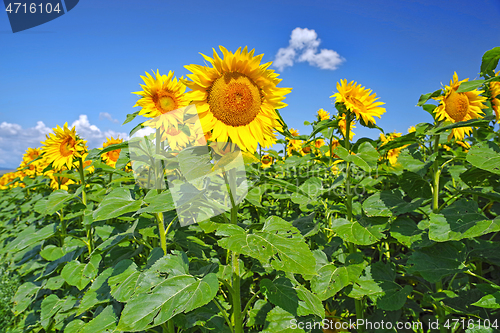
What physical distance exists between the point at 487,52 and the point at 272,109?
1373 mm

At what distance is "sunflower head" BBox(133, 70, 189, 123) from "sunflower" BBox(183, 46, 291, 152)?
1.66ft

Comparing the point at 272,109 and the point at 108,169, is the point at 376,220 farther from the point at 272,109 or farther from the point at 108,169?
the point at 108,169

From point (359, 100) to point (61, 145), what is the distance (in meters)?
2.83

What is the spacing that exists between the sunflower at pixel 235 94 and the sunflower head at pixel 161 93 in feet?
1.66

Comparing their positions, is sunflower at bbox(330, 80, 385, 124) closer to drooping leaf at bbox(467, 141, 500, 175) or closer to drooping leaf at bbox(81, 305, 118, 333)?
drooping leaf at bbox(467, 141, 500, 175)

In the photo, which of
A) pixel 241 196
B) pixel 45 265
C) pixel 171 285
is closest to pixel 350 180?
pixel 241 196

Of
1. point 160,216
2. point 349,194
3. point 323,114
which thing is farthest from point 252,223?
point 323,114

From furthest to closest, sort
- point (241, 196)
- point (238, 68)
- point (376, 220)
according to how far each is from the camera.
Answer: point (376, 220)
point (241, 196)
point (238, 68)

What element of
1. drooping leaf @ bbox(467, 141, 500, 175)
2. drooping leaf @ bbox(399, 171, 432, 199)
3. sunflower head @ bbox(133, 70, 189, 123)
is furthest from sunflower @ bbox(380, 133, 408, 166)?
sunflower head @ bbox(133, 70, 189, 123)

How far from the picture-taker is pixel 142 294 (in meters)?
1.26

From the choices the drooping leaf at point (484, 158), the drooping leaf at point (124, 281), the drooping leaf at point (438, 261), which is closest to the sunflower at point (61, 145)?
the drooping leaf at point (124, 281)

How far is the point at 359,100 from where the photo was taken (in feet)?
6.85

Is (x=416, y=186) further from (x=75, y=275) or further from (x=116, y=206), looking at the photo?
(x=75, y=275)

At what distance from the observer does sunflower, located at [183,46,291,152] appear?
4.37ft
